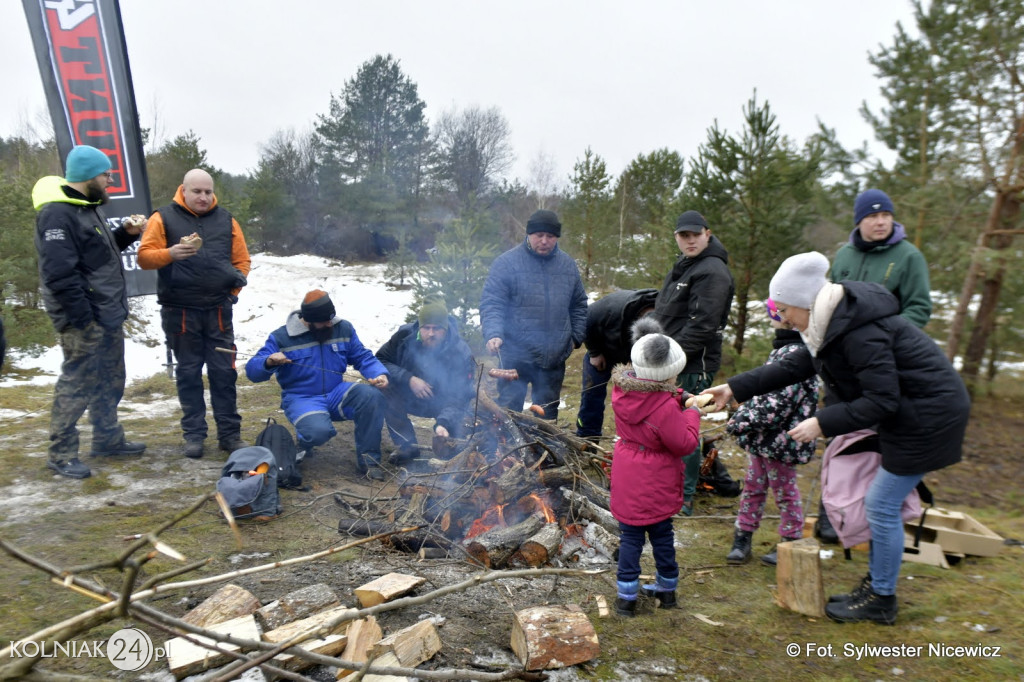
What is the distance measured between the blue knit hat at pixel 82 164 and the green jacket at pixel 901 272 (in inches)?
216

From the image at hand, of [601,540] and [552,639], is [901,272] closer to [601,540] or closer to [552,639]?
[601,540]

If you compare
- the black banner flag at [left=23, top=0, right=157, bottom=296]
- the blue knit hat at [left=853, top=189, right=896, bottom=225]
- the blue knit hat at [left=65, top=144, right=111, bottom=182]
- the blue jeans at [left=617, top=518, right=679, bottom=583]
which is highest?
the black banner flag at [left=23, top=0, right=157, bottom=296]

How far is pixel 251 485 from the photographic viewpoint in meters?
3.96

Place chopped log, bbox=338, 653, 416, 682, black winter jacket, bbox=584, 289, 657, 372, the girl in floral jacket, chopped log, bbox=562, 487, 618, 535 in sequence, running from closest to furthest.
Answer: chopped log, bbox=338, 653, 416, 682 < the girl in floral jacket < chopped log, bbox=562, 487, 618, 535 < black winter jacket, bbox=584, 289, 657, 372

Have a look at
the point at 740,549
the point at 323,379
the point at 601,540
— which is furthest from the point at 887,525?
the point at 323,379

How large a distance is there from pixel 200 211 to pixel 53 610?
128 inches

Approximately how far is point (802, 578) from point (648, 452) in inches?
40.2

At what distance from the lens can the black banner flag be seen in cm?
641

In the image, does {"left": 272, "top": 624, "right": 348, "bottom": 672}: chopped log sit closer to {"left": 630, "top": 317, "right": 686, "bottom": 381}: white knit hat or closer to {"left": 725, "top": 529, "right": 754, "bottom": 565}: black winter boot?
{"left": 630, "top": 317, "right": 686, "bottom": 381}: white knit hat

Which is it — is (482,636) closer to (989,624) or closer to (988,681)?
(988,681)

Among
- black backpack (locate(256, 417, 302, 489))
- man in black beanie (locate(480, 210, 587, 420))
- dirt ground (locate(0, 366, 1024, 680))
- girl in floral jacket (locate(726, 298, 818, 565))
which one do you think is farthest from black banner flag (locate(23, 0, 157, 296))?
girl in floral jacket (locate(726, 298, 818, 565))

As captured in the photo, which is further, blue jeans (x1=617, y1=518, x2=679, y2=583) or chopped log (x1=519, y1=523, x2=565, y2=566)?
chopped log (x1=519, y1=523, x2=565, y2=566)

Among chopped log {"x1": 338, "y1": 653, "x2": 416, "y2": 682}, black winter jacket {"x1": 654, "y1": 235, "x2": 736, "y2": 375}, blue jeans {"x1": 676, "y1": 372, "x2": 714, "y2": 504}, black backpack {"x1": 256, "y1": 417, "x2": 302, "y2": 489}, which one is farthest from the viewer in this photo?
black backpack {"x1": 256, "y1": 417, "x2": 302, "y2": 489}
